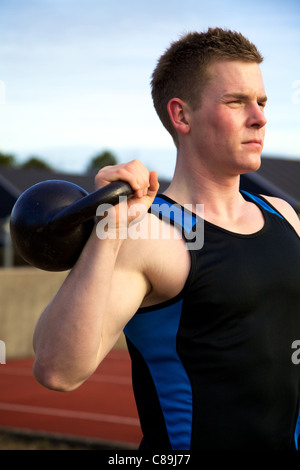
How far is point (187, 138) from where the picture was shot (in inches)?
88.6

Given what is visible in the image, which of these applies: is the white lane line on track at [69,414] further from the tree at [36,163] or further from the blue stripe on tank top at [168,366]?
the tree at [36,163]

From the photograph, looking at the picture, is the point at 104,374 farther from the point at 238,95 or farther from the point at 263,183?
the point at 263,183

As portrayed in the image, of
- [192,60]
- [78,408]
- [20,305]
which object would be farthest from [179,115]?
[20,305]

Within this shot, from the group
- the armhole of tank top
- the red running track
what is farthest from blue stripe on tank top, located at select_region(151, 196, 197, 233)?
the red running track

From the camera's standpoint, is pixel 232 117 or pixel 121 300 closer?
pixel 121 300

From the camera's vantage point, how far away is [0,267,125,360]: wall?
36.6 ft

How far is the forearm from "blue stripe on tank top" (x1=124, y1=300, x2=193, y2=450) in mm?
246

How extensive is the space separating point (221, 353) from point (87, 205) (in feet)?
2.10

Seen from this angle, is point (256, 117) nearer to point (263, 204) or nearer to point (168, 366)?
point (263, 204)

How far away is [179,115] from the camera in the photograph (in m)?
2.26

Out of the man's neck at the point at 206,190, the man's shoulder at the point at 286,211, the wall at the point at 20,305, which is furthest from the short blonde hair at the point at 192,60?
the wall at the point at 20,305

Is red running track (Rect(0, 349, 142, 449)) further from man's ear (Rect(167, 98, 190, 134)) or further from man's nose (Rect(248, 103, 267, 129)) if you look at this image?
man's nose (Rect(248, 103, 267, 129))

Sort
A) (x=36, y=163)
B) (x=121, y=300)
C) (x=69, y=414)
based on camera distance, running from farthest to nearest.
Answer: (x=36, y=163) → (x=69, y=414) → (x=121, y=300)
